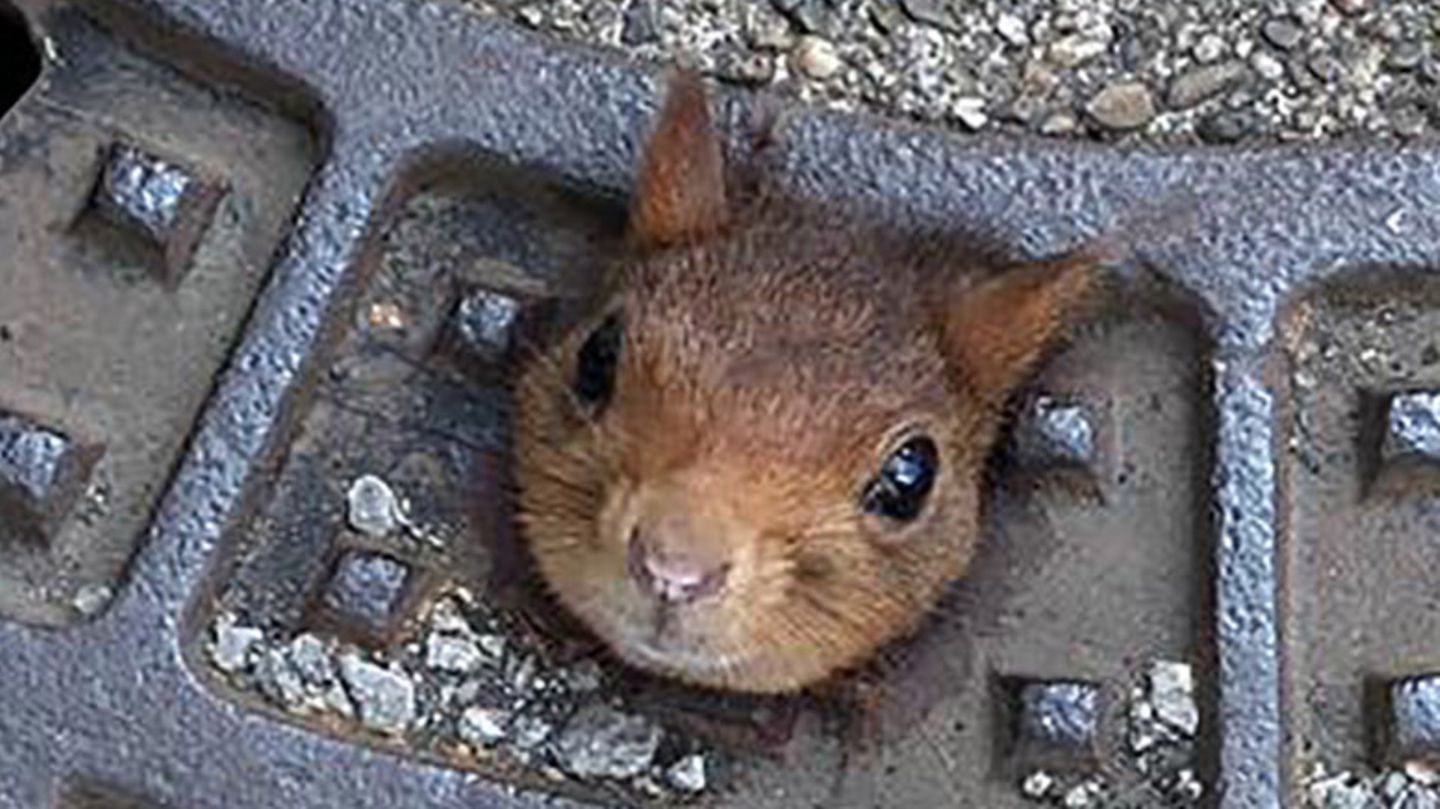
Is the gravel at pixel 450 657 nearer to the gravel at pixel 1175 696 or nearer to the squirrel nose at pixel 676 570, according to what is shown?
the squirrel nose at pixel 676 570

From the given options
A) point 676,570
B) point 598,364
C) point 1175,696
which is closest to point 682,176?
point 598,364

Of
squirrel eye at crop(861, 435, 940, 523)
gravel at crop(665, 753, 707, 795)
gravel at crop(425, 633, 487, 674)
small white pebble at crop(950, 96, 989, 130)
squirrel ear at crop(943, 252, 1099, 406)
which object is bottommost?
gravel at crop(665, 753, 707, 795)

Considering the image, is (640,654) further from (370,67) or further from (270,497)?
(370,67)

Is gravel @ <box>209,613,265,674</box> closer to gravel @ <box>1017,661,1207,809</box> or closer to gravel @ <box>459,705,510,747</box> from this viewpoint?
gravel @ <box>459,705,510,747</box>

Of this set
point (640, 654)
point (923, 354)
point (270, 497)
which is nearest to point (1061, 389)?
point (923, 354)

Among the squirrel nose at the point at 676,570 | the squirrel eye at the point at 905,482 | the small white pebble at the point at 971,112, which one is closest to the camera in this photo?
the squirrel nose at the point at 676,570

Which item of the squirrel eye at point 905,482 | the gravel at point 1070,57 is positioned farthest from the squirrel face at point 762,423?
the gravel at point 1070,57

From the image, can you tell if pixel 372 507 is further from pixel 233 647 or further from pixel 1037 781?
pixel 1037 781

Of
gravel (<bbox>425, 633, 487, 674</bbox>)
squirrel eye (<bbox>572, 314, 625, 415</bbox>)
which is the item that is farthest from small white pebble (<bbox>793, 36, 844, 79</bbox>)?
gravel (<bbox>425, 633, 487, 674</bbox>)
